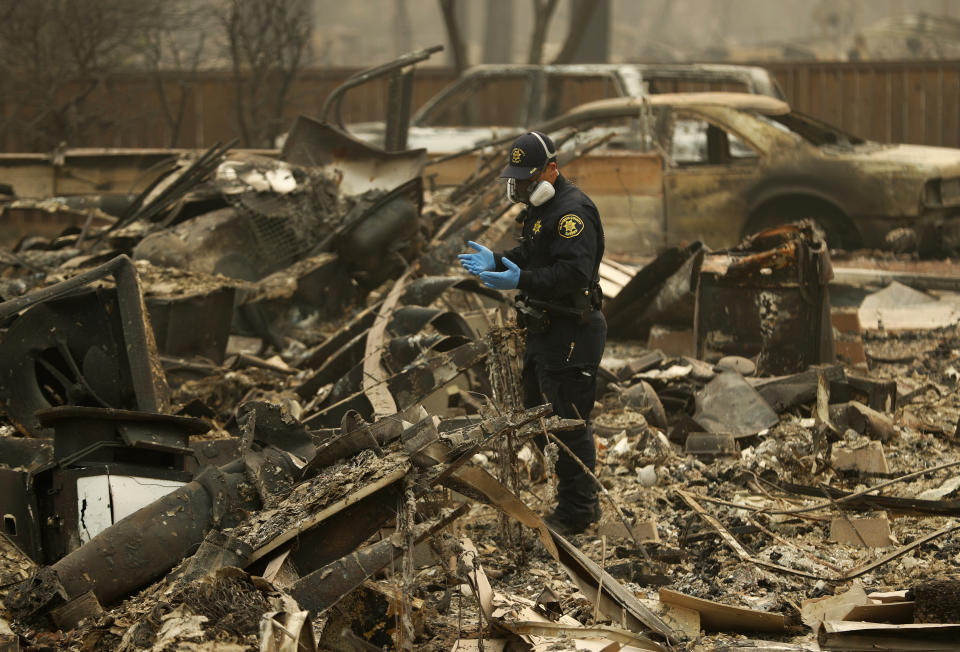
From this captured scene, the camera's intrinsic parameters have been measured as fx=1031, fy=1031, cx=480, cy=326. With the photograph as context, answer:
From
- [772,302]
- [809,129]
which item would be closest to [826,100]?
[809,129]

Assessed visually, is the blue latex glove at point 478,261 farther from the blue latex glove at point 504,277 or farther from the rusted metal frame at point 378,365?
the rusted metal frame at point 378,365

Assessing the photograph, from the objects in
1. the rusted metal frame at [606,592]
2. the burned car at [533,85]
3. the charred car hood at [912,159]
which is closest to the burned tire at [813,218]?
the charred car hood at [912,159]

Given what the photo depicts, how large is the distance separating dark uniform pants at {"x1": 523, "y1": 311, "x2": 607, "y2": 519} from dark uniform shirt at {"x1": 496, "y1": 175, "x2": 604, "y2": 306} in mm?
173

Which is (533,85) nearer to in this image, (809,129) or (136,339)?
(809,129)

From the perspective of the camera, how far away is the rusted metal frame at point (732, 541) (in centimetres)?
392

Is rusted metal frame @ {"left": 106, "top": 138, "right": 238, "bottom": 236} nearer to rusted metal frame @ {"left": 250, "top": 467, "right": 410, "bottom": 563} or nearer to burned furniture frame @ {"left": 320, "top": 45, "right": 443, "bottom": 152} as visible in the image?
burned furniture frame @ {"left": 320, "top": 45, "right": 443, "bottom": 152}

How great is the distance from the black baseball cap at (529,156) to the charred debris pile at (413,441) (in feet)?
2.29

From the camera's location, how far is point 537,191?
4.53 m

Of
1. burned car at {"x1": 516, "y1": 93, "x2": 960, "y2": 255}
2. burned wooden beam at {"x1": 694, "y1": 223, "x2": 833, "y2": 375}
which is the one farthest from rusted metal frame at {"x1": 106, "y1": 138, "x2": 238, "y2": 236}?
burned wooden beam at {"x1": 694, "y1": 223, "x2": 833, "y2": 375}

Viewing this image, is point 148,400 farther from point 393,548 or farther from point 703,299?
point 703,299

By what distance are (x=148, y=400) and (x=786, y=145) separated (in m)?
7.05

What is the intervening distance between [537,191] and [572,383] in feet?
2.85

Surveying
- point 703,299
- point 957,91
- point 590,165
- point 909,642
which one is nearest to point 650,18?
point 957,91

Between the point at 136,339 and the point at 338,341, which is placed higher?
the point at 136,339
